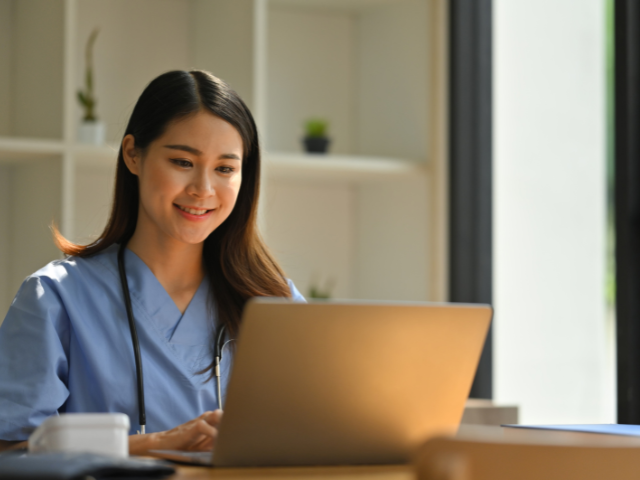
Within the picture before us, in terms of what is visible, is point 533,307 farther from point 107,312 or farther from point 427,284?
point 107,312

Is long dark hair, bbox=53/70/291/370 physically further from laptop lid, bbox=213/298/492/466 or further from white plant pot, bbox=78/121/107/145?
white plant pot, bbox=78/121/107/145

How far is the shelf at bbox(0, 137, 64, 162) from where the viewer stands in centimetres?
231

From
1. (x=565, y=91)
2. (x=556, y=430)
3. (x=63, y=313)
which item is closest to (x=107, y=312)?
(x=63, y=313)

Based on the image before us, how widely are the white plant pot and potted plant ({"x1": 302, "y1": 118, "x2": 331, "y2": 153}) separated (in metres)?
0.68

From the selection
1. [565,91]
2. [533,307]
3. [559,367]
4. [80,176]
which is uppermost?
[565,91]

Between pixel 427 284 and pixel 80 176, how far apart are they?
1.20 metres

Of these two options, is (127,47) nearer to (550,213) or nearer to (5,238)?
(5,238)

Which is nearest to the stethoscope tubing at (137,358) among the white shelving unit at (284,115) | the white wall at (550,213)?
the white shelving unit at (284,115)

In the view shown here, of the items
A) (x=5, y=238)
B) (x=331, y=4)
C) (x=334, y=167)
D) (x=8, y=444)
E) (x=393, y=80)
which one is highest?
(x=331, y=4)

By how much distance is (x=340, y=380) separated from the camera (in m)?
0.97

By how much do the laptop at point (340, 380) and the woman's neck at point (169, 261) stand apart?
0.64m

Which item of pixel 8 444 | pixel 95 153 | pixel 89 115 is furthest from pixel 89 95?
pixel 8 444

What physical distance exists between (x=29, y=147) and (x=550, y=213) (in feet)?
5.40

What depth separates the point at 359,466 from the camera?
1.00 m
